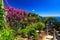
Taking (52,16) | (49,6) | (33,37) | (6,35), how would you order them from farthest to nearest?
(52,16), (49,6), (33,37), (6,35)

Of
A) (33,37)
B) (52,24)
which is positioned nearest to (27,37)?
(33,37)

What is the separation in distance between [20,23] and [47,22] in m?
3.59

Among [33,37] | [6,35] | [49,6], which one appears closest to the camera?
[6,35]

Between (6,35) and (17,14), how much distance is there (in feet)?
10.9

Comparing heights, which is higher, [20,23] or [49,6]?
[49,6]

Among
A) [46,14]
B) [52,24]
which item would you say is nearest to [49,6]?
[46,14]

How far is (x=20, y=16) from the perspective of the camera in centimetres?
803

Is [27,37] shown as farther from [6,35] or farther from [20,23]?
[6,35]

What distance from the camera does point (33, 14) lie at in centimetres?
1055

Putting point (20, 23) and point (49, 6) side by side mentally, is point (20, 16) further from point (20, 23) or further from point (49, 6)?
→ point (49, 6)

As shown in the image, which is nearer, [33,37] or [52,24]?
[33,37]

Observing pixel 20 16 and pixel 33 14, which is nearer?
pixel 20 16

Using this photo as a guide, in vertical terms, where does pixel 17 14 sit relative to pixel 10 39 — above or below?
above

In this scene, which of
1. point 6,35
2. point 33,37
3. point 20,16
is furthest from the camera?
point 20,16
